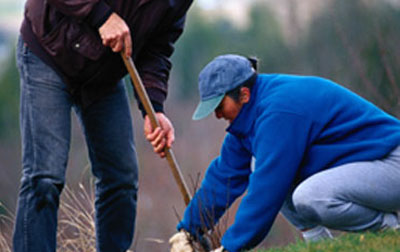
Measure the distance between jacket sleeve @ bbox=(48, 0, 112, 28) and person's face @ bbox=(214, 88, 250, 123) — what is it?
0.75 metres

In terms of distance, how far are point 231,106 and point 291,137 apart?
0.40 meters

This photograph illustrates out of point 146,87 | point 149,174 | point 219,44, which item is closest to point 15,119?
point 149,174

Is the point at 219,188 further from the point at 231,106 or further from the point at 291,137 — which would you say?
the point at 291,137

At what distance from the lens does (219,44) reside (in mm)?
38031

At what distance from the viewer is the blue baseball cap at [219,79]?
3908mm

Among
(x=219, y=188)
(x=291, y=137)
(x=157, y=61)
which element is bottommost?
(x=219, y=188)

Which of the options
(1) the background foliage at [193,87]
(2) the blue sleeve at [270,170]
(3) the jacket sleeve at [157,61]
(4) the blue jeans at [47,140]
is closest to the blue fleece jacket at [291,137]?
(2) the blue sleeve at [270,170]

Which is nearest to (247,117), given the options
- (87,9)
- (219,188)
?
(219,188)

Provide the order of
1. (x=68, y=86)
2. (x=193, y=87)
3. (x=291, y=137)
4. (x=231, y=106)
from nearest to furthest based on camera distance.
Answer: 1. (x=291, y=137)
2. (x=231, y=106)
3. (x=68, y=86)
4. (x=193, y=87)

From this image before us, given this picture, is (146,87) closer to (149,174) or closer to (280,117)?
(280,117)

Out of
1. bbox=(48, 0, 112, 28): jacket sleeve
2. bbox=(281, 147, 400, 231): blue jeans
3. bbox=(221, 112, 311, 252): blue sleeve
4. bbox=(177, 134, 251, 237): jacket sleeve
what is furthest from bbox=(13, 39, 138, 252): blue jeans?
bbox=(281, 147, 400, 231): blue jeans

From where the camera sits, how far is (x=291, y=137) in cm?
375

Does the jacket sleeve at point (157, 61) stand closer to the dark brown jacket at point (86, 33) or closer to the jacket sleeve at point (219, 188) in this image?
the dark brown jacket at point (86, 33)

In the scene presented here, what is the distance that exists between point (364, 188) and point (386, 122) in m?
0.39
